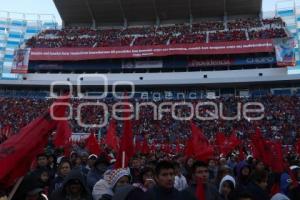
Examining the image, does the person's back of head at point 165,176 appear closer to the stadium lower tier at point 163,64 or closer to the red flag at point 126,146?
the red flag at point 126,146

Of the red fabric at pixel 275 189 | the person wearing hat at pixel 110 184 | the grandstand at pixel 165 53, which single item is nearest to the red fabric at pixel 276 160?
the red fabric at pixel 275 189

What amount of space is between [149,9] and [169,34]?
3.82m

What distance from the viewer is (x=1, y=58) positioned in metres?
59.1

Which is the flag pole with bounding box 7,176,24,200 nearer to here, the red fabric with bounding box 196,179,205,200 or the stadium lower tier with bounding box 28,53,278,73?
the red fabric with bounding box 196,179,205,200

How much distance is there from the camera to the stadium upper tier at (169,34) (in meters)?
38.8

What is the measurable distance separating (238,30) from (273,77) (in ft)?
23.8

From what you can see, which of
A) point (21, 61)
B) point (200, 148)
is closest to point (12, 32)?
point (21, 61)

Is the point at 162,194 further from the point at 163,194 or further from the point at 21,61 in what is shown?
the point at 21,61

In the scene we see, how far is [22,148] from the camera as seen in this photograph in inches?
142

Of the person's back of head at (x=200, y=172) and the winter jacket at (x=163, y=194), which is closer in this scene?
the winter jacket at (x=163, y=194)

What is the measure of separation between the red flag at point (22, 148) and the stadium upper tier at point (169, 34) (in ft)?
115

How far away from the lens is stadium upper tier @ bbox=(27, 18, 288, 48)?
38812 millimetres

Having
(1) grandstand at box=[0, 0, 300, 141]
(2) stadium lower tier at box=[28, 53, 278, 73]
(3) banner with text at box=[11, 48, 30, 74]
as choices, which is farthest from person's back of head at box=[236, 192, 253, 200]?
(3) banner with text at box=[11, 48, 30, 74]

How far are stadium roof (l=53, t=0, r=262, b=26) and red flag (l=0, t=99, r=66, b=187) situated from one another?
38.5 meters
